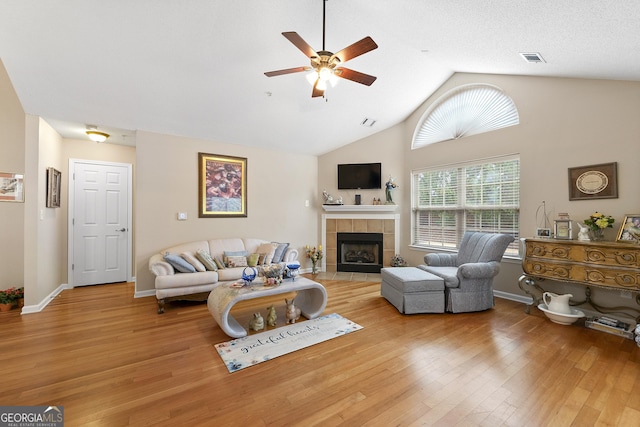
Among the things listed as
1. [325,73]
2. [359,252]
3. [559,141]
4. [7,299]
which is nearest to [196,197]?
[7,299]

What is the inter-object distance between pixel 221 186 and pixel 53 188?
2.28m

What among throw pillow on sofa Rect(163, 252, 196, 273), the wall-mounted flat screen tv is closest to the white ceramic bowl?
the wall-mounted flat screen tv

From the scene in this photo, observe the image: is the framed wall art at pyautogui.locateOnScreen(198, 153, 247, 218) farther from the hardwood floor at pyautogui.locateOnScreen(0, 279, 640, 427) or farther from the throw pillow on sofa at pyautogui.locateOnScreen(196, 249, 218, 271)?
the hardwood floor at pyautogui.locateOnScreen(0, 279, 640, 427)

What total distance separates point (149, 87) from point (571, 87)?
17.4 feet

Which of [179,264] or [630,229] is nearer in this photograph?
[630,229]

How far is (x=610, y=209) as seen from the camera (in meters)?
3.07

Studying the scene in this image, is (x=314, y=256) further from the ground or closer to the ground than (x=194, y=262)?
closer to the ground

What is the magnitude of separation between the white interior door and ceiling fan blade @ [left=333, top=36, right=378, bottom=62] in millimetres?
4498

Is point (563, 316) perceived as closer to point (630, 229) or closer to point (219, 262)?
point (630, 229)

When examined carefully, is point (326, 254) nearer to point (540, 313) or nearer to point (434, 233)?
point (434, 233)

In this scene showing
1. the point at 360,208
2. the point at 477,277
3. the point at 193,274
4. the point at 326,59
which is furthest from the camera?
the point at 360,208

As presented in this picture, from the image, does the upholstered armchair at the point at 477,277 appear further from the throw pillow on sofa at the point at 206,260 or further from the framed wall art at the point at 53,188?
the framed wall art at the point at 53,188

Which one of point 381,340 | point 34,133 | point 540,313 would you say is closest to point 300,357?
point 381,340

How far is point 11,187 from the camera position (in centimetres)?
367
